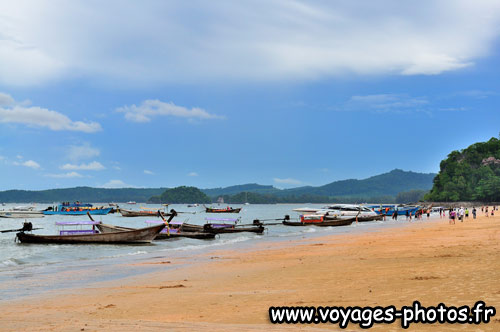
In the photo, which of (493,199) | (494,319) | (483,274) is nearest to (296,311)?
(494,319)

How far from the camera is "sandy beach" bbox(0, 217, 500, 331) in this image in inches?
360

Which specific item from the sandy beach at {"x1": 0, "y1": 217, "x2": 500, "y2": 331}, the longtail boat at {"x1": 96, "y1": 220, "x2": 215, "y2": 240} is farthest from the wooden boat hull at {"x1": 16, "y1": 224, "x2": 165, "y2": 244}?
the sandy beach at {"x1": 0, "y1": 217, "x2": 500, "y2": 331}

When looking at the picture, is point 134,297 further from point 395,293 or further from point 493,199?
point 493,199

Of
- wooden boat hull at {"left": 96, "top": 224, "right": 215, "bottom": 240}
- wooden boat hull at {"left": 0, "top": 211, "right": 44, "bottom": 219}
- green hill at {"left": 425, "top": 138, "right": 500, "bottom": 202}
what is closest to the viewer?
wooden boat hull at {"left": 96, "top": 224, "right": 215, "bottom": 240}

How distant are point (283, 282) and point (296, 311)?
180 inches

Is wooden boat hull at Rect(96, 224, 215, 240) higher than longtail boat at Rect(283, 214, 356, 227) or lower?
higher

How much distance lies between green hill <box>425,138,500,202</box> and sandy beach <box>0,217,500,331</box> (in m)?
166

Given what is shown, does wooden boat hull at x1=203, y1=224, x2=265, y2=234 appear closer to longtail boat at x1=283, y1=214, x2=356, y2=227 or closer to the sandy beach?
longtail boat at x1=283, y1=214, x2=356, y2=227

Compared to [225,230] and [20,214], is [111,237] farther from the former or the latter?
[20,214]

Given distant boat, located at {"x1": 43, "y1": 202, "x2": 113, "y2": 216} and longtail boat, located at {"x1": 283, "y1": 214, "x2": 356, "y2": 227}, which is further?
distant boat, located at {"x1": 43, "y1": 202, "x2": 113, "y2": 216}

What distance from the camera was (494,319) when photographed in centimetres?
780

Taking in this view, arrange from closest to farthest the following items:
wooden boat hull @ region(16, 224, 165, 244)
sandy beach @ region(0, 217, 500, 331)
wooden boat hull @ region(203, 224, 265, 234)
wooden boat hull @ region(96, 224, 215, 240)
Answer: sandy beach @ region(0, 217, 500, 331)
wooden boat hull @ region(16, 224, 165, 244)
wooden boat hull @ region(96, 224, 215, 240)
wooden boat hull @ region(203, 224, 265, 234)

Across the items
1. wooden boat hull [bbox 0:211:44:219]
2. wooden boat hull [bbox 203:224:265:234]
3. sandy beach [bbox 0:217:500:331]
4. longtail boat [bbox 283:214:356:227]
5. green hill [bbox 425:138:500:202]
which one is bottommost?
wooden boat hull [bbox 0:211:44:219]

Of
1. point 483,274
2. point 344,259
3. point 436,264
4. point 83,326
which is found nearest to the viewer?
point 83,326
